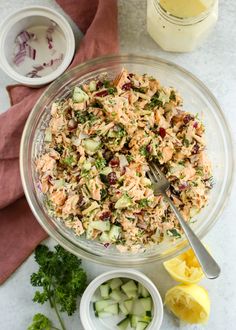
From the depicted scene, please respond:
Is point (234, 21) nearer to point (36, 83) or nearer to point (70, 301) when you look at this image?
point (36, 83)

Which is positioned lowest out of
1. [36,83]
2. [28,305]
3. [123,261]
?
[28,305]

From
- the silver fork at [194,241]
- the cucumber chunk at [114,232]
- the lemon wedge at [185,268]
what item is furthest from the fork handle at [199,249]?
the lemon wedge at [185,268]

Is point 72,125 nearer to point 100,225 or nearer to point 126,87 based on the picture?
point 126,87

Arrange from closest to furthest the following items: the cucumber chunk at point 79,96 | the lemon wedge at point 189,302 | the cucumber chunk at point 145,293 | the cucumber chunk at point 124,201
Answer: the cucumber chunk at point 124,201 < the cucumber chunk at point 79,96 < the lemon wedge at point 189,302 < the cucumber chunk at point 145,293

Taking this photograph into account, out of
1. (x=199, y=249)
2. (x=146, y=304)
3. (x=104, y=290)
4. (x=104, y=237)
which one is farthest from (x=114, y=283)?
(x=199, y=249)

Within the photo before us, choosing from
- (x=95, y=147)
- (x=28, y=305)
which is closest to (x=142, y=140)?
(x=95, y=147)

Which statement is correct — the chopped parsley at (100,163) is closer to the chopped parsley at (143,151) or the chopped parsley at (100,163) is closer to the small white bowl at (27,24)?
the chopped parsley at (143,151)
